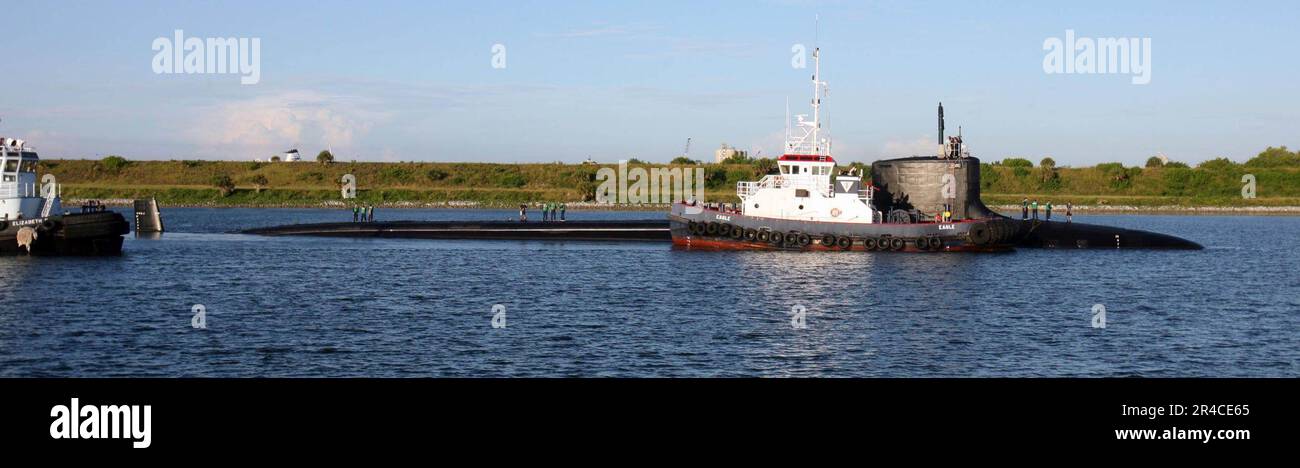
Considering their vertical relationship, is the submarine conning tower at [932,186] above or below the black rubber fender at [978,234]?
above

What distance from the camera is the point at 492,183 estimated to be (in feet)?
525

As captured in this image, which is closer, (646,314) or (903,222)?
(646,314)

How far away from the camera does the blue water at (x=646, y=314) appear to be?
2655 cm

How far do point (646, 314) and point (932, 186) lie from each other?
31207 millimetres

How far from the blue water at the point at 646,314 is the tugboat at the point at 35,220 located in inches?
53.4

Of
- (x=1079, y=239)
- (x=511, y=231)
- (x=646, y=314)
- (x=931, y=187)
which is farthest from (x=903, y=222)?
(x=646, y=314)

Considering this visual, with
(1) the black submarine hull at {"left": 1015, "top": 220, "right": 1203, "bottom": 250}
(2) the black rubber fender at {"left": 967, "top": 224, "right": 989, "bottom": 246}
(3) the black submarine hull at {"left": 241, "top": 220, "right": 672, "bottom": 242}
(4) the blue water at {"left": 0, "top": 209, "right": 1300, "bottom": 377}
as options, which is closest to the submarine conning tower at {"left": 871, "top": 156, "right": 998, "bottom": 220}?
(2) the black rubber fender at {"left": 967, "top": 224, "right": 989, "bottom": 246}

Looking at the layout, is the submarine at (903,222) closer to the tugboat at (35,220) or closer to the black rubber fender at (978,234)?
the black rubber fender at (978,234)

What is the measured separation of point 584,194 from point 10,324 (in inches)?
4376

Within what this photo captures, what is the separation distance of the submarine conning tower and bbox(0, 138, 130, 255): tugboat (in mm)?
37814

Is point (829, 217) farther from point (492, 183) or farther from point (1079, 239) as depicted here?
point (492, 183)

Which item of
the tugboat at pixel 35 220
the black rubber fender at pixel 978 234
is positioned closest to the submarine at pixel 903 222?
the black rubber fender at pixel 978 234

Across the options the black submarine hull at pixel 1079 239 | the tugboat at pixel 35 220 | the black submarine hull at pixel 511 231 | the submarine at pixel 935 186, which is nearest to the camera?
the tugboat at pixel 35 220

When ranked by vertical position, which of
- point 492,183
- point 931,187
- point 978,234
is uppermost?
point 492,183
